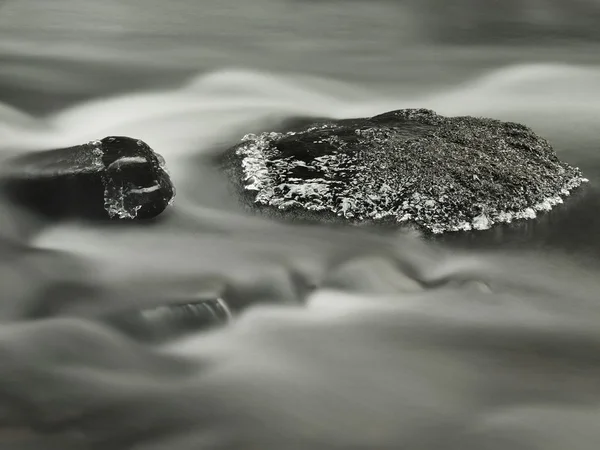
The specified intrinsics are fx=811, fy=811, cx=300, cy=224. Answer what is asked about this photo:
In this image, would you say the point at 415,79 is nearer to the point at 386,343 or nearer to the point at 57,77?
the point at 57,77

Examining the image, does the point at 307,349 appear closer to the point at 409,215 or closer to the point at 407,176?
the point at 409,215

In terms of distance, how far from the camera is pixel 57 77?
5.45m

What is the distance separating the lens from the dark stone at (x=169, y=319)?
111 inches

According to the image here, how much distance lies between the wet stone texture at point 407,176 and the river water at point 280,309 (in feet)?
0.35

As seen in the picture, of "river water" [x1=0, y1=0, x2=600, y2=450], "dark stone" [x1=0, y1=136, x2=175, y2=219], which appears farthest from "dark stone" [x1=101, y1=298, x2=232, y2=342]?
"dark stone" [x1=0, y1=136, x2=175, y2=219]

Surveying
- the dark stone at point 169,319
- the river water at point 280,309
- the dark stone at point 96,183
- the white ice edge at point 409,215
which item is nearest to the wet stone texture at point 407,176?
the white ice edge at point 409,215

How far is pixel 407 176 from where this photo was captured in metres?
3.57

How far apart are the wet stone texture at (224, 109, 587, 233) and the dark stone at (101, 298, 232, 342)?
777 millimetres

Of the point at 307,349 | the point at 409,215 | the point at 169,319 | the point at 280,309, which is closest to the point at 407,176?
the point at 409,215

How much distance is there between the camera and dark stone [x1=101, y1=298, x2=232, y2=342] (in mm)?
2818

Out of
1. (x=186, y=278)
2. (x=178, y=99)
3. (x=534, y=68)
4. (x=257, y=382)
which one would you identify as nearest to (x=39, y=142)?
(x=178, y=99)

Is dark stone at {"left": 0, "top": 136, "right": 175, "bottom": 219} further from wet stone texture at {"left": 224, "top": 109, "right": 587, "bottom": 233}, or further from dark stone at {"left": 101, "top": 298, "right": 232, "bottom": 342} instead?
dark stone at {"left": 101, "top": 298, "right": 232, "bottom": 342}

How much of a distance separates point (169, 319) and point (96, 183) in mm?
898

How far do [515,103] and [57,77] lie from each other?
3054mm
